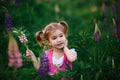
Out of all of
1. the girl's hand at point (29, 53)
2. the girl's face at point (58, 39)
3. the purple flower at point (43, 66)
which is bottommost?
the purple flower at point (43, 66)

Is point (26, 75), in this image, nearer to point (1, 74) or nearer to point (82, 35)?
point (1, 74)

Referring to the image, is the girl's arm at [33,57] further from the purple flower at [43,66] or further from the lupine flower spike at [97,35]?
the lupine flower spike at [97,35]

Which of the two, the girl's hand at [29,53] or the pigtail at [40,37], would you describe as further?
the pigtail at [40,37]

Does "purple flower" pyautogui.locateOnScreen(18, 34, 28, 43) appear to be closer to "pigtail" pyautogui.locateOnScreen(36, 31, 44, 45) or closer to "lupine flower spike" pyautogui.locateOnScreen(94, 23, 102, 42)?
"pigtail" pyautogui.locateOnScreen(36, 31, 44, 45)

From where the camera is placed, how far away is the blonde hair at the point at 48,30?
3002 millimetres

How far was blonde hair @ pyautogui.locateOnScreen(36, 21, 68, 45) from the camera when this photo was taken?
300cm

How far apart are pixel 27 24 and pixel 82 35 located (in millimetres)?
775

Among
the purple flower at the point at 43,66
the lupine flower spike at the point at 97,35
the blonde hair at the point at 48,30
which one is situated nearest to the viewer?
the purple flower at the point at 43,66

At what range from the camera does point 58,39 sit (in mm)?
2979

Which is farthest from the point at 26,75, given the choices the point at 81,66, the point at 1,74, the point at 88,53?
the point at 88,53

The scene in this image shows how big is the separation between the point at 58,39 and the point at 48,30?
0.10 metres

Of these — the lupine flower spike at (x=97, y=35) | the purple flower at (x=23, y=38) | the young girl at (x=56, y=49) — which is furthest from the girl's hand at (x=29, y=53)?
the lupine flower spike at (x=97, y=35)

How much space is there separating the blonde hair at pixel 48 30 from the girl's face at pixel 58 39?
1.3 inches

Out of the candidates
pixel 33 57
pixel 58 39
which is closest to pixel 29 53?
pixel 33 57
